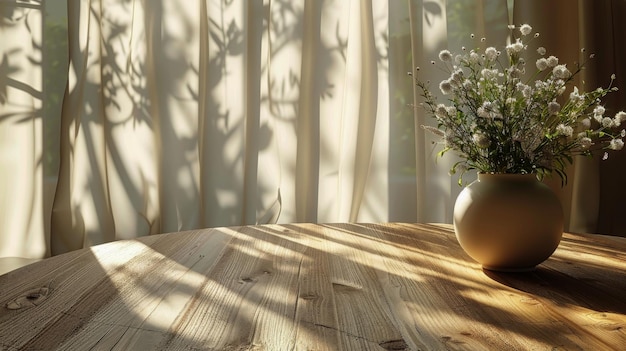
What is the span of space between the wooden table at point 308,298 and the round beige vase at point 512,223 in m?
0.04

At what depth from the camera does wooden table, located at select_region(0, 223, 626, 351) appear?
2.72ft

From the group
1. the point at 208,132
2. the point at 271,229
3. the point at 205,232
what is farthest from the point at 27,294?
the point at 208,132

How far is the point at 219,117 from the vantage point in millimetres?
3393

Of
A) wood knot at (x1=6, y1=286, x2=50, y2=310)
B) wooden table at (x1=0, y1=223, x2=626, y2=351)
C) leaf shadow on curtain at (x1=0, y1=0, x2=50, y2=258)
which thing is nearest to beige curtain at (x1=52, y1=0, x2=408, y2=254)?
leaf shadow on curtain at (x1=0, y1=0, x2=50, y2=258)

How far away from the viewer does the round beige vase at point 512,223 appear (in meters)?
1.20

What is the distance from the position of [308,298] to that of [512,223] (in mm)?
430

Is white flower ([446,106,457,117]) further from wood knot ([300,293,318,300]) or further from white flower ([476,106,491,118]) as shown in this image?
wood knot ([300,293,318,300])

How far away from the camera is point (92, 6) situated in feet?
10.9

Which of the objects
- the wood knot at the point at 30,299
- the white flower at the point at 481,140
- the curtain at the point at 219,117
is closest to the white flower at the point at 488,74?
the white flower at the point at 481,140

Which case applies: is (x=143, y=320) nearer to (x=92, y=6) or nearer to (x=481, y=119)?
(x=481, y=119)

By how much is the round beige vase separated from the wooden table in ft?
0.12

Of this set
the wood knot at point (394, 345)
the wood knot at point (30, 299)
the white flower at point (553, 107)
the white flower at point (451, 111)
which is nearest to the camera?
the wood knot at point (394, 345)

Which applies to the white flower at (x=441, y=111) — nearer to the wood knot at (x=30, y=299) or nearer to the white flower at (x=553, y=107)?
the white flower at (x=553, y=107)

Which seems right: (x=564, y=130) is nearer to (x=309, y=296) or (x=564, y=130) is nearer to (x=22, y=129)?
(x=309, y=296)
